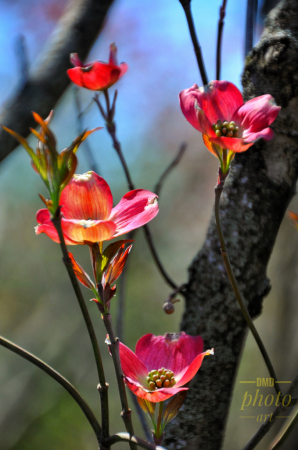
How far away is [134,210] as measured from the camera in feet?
0.79

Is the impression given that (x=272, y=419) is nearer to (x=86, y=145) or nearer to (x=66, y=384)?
(x=66, y=384)

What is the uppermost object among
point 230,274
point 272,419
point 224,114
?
point 224,114

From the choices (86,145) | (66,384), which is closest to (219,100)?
(66,384)

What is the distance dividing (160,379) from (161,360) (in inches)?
0.9

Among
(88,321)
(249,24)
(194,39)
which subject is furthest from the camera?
(249,24)

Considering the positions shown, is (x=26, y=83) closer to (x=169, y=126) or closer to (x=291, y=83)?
(x=291, y=83)

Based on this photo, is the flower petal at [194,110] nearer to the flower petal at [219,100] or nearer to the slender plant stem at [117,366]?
the flower petal at [219,100]

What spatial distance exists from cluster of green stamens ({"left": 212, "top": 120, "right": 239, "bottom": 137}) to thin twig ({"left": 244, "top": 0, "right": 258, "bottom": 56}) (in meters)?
0.31

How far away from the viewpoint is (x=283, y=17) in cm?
43

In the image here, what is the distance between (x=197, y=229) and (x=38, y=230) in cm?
221

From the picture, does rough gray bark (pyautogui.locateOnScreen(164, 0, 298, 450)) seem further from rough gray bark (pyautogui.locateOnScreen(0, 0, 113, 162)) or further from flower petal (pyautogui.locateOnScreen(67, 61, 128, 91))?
rough gray bark (pyautogui.locateOnScreen(0, 0, 113, 162))

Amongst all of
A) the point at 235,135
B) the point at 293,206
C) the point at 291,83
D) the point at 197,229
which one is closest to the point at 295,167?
the point at 291,83

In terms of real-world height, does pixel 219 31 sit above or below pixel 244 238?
above

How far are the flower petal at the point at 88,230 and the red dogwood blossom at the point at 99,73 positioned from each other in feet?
0.45
